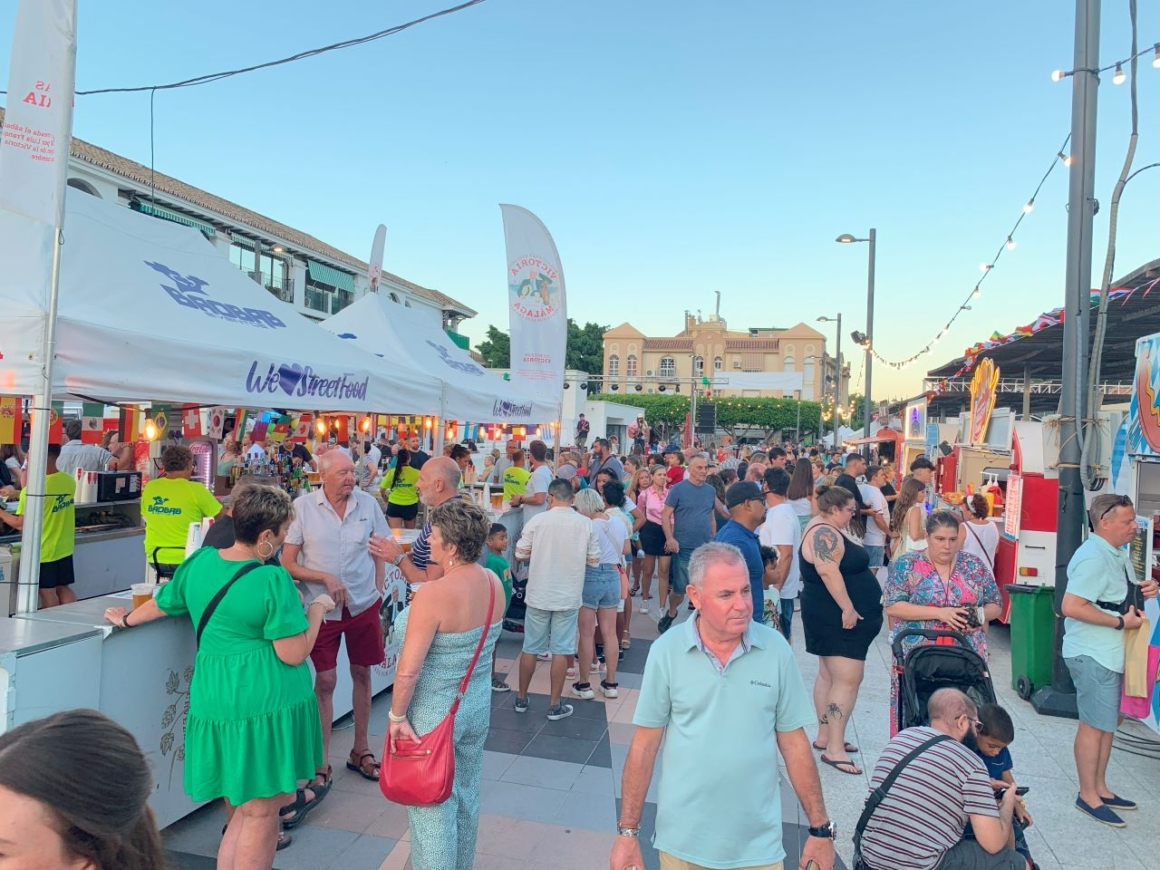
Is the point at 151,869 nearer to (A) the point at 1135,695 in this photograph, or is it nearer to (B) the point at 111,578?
(A) the point at 1135,695

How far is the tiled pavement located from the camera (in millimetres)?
3488

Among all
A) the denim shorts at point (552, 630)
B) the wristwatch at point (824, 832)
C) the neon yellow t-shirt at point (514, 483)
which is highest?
the neon yellow t-shirt at point (514, 483)

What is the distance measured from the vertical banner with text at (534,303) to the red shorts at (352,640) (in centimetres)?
603

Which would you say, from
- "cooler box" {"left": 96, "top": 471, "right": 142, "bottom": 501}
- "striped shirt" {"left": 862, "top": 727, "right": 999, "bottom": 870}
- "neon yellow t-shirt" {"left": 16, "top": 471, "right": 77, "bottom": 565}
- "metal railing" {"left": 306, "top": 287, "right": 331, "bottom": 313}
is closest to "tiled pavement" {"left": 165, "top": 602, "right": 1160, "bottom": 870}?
"striped shirt" {"left": 862, "top": 727, "right": 999, "bottom": 870}

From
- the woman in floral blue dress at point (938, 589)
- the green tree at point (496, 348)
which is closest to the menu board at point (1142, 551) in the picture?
the woman in floral blue dress at point (938, 589)

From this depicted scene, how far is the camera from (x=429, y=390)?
715cm

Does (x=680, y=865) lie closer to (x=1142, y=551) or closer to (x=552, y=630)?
(x=552, y=630)

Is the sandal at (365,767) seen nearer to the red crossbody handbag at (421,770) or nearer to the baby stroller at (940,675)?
the red crossbody handbag at (421,770)

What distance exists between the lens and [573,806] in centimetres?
399

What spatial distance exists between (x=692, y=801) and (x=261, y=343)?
13.4ft

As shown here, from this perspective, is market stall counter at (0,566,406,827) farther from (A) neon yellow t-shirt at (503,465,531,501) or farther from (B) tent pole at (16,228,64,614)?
(A) neon yellow t-shirt at (503,465,531,501)

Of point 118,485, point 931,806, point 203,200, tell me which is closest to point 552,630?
point 931,806

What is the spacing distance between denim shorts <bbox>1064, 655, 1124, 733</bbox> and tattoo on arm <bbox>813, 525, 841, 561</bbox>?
1374 mm

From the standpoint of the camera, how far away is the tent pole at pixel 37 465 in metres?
3.14
